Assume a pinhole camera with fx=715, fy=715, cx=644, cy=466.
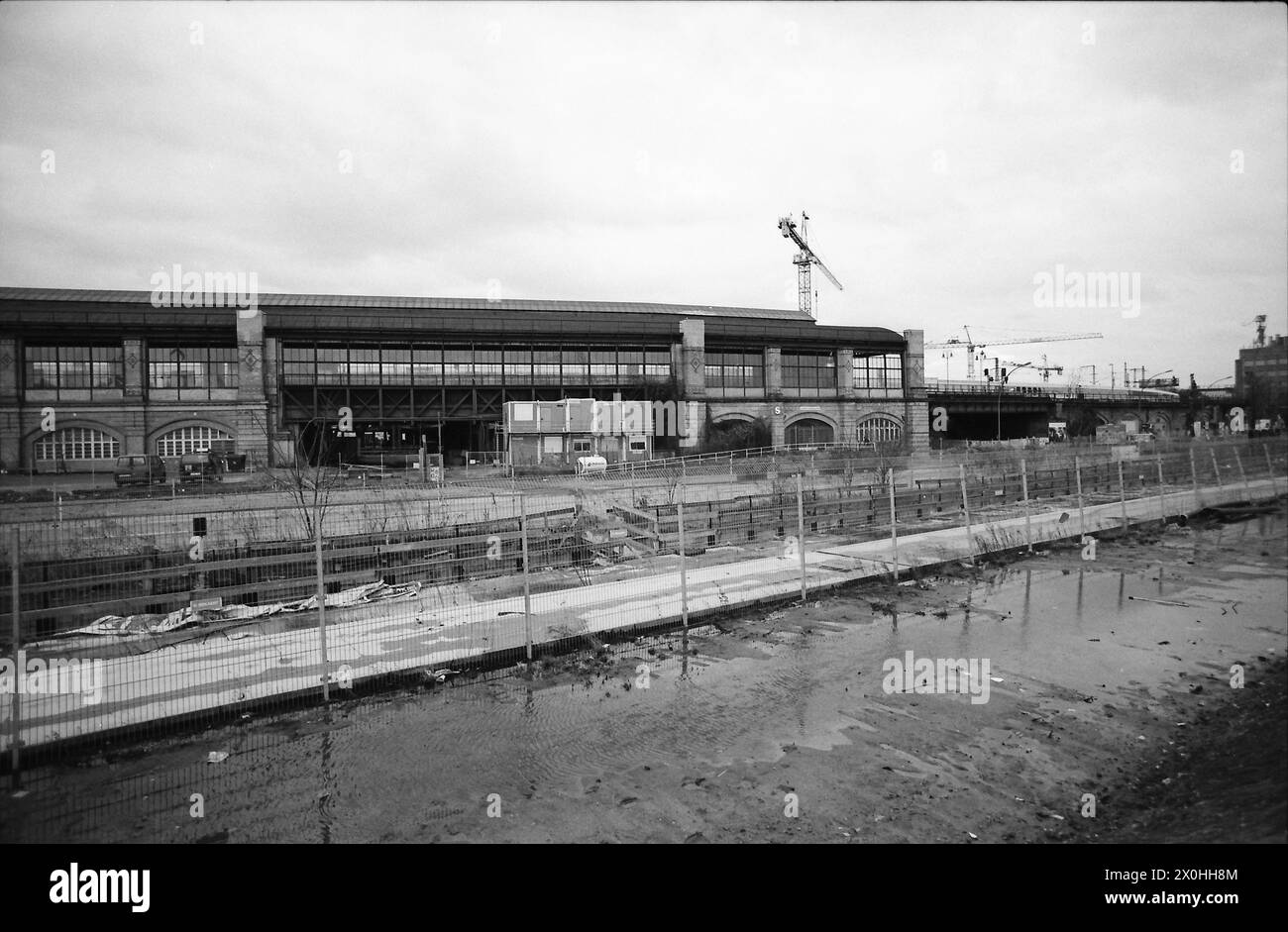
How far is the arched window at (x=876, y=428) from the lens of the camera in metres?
62.5

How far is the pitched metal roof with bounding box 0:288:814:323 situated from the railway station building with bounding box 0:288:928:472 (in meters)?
0.40

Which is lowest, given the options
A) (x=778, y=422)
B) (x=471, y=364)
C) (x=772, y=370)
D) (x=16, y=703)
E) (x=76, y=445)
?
(x=16, y=703)

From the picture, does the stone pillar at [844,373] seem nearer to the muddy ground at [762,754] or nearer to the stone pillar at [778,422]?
the stone pillar at [778,422]

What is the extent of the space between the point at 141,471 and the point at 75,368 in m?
17.0

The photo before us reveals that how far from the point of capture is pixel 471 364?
5716 cm

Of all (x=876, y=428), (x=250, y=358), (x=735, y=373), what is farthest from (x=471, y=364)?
(x=876, y=428)

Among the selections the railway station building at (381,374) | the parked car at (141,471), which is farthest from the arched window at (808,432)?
the parked car at (141,471)

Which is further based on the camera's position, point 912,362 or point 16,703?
point 912,362

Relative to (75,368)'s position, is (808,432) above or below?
below

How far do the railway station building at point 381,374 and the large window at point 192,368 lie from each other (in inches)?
3.8

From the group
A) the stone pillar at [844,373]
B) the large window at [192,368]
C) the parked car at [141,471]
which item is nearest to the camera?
the parked car at [141,471]

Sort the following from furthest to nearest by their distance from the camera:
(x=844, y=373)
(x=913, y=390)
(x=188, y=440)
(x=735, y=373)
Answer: (x=913, y=390)
(x=844, y=373)
(x=735, y=373)
(x=188, y=440)

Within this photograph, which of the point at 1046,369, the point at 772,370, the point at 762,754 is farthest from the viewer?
the point at 1046,369

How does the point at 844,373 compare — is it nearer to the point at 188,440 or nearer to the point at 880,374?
the point at 880,374
